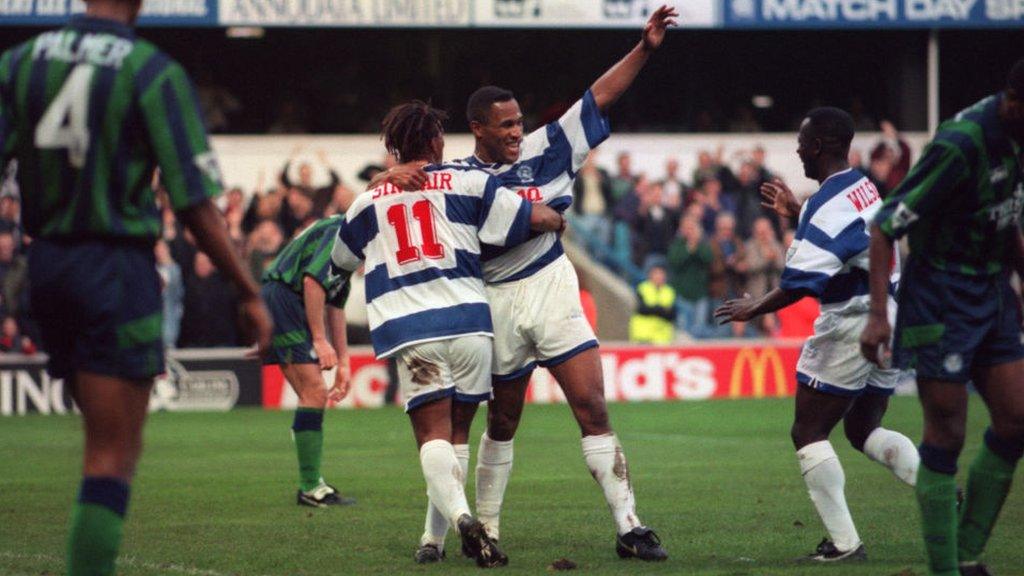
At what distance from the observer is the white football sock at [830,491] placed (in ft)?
25.1

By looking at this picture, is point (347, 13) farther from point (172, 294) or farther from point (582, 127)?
point (582, 127)

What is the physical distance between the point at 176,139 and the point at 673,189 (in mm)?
20443

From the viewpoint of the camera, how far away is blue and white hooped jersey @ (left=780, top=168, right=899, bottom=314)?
24.7ft

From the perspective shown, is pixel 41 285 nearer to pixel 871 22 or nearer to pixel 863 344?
pixel 863 344

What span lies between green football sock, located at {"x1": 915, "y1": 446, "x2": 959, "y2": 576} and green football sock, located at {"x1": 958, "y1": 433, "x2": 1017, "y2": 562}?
40 cm

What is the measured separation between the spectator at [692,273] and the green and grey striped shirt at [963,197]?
17403mm

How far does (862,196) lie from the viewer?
7695 mm

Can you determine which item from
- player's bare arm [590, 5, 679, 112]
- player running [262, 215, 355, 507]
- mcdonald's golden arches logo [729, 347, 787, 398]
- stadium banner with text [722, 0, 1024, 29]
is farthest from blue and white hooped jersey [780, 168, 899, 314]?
stadium banner with text [722, 0, 1024, 29]

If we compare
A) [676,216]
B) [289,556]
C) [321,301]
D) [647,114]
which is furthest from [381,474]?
[647,114]

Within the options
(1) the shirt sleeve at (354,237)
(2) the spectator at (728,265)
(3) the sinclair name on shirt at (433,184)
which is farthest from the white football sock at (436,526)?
(2) the spectator at (728,265)

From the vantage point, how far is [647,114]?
27.3 metres

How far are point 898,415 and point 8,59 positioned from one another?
14.4 metres

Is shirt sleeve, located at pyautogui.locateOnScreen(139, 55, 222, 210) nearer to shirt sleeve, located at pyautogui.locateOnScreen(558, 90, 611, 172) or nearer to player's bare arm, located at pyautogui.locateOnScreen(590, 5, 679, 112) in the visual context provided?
shirt sleeve, located at pyautogui.locateOnScreen(558, 90, 611, 172)

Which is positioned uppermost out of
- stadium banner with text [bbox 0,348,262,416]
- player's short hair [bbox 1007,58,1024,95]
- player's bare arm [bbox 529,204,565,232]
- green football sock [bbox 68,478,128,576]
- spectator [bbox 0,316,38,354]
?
player's short hair [bbox 1007,58,1024,95]
